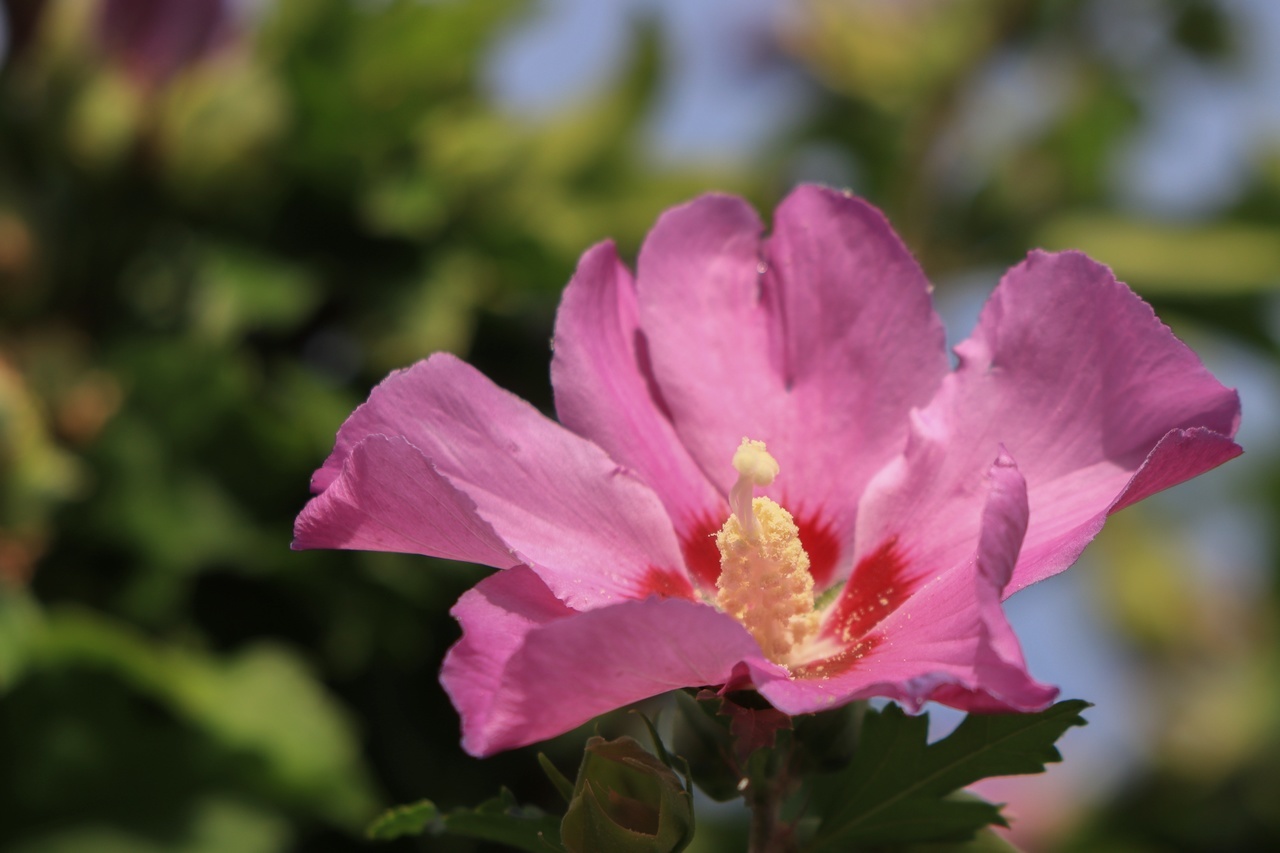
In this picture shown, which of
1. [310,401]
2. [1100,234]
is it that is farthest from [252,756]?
[1100,234]

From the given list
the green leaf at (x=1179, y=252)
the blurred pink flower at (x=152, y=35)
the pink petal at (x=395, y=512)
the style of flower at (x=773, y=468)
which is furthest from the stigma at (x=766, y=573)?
the green leaf at (x=1179, y=252)

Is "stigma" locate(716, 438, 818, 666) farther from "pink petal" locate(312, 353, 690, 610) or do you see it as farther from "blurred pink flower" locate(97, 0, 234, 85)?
"blurred pink flower" locate(97, 0, 234, 85)

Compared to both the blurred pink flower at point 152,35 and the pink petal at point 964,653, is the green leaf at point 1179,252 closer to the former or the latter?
the blurred pink flower at point 152,35

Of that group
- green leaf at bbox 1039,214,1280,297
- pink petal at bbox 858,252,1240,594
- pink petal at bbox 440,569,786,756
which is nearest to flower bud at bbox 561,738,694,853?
pink petal at bbox 440,569,786,756

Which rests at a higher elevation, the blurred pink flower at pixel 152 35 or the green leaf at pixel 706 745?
the blurred pink flower at pixel 152 35

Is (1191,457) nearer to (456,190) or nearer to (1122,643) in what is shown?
(456,190)

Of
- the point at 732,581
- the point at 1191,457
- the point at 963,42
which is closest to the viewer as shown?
the point at 1191,457
